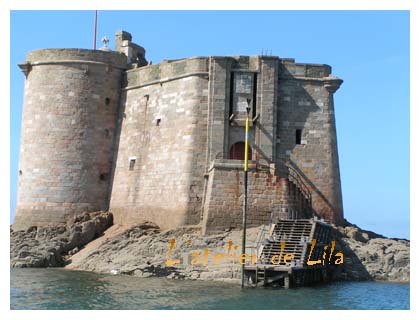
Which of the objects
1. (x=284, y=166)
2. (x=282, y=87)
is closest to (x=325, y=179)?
(x=284, y=166)

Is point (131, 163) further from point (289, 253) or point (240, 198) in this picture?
point (289, 253)

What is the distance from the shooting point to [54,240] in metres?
34.9

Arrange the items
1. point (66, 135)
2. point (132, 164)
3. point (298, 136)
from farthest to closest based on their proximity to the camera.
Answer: point (66, 135) < point (132, 164) < point (298, 136)

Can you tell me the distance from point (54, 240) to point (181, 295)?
1205 centimetres

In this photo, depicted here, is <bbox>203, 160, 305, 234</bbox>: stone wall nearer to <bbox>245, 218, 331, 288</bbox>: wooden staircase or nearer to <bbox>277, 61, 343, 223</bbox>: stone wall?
<bbox>245, 218, 331, 288</bbox>: wooden staircase

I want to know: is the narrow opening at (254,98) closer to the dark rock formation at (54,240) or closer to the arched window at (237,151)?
the arched window at (237,151)

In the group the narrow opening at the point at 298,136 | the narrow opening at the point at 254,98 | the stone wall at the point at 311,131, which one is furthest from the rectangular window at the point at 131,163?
the narrow opening at the point at 298,136

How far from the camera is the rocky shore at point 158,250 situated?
29500 mm

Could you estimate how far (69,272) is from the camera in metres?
31.3

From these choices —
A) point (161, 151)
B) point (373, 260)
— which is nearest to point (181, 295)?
point (373, 260)

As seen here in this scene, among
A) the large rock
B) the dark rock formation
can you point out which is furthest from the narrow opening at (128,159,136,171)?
the large rock

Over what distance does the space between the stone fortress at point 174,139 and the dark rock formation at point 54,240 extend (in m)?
0.64

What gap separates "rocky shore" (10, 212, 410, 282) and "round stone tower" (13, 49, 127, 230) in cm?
121

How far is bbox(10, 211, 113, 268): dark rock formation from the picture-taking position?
109 ft
